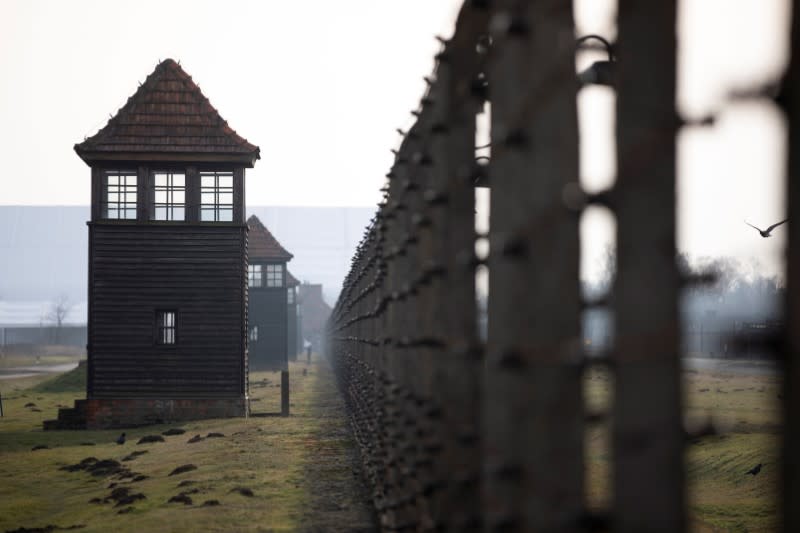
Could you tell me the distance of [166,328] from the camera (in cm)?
2245

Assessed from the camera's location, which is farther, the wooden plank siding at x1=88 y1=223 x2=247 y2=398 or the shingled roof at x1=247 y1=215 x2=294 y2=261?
the shingled roof at x1=247 y1=215 x2=294 y2=261

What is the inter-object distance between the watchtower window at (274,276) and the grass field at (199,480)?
1011 inches

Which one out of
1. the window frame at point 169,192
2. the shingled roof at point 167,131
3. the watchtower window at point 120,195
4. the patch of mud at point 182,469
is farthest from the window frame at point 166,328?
the patch of mud at point 182,469

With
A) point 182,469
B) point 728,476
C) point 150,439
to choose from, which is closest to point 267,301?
point 150,439

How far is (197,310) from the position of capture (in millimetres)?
22328

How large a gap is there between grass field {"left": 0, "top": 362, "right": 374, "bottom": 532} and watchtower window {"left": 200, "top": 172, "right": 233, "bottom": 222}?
428 cm

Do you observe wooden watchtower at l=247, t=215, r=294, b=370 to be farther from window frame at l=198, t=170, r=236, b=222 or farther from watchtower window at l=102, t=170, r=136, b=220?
watchtower window at l=102, t=170, r=136, b=220

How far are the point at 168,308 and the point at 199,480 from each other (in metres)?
11.0

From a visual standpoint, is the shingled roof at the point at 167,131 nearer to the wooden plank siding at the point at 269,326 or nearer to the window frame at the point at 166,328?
the window frame at the point at 166,328

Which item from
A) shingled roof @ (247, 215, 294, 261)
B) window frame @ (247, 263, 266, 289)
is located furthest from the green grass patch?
window frame @ (247, 263, 266, 289)

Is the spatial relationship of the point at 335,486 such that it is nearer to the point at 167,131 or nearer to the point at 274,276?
the point at 167,131

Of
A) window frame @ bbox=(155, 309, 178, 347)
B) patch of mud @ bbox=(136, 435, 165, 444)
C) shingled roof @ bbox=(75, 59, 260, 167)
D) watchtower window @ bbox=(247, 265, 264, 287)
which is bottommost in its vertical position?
patch of mud @ bbox=(136, 435, 165, 444)

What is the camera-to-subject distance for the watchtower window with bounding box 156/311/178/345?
73.3 ft

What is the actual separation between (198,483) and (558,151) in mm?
9681
